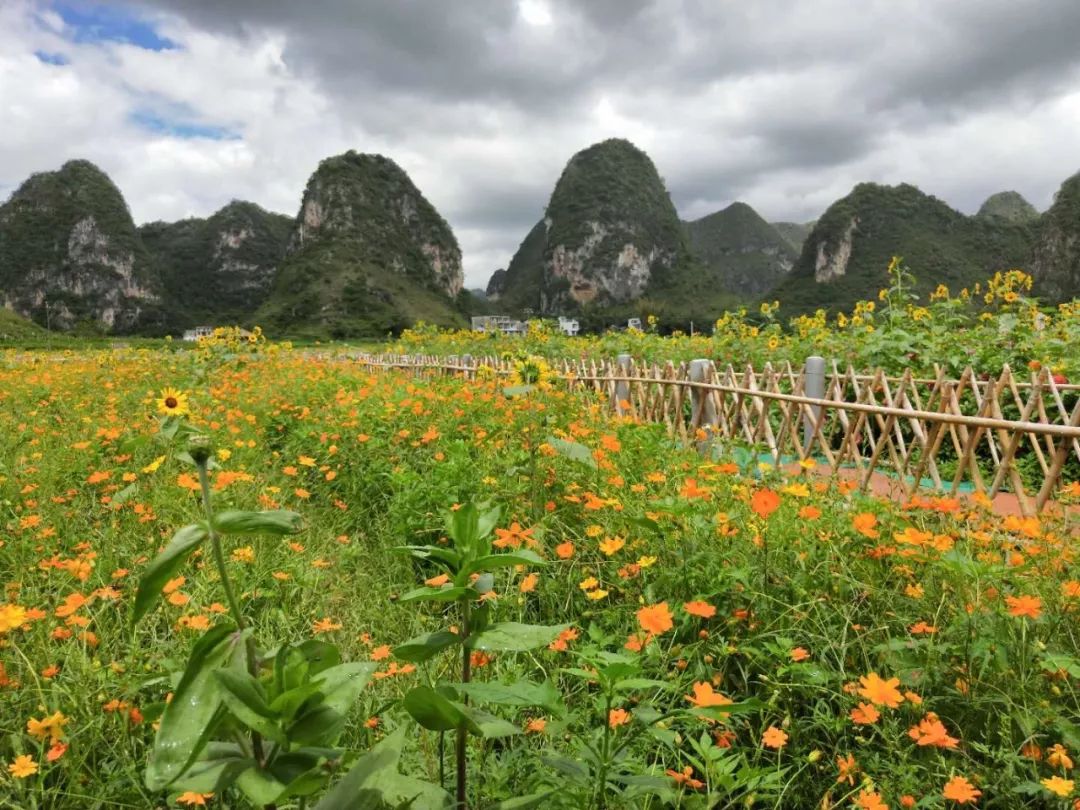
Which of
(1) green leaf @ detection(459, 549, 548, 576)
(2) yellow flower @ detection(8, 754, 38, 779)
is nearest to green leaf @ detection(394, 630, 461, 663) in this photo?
Answer: (1) green leaf @ detection(459, 549, 548, 576)

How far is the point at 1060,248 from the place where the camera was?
31406 mm

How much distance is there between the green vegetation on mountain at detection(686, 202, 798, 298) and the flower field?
376ft

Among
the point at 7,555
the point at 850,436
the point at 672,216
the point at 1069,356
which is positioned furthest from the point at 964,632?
the point at 672,216

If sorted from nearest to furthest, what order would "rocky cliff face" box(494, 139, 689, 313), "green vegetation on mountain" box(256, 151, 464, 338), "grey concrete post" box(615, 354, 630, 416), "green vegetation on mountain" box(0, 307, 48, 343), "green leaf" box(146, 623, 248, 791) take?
"green leaf" box(146, 623, 248, 791)
"grey concrete post" box(615, 354, 630, 416)
"green vegetation on mountain" box(0, 307, 48, 343)
"green vegetation on mountain" box(256, 151, 464, 338)
"rocky cliff face" box(494, 139, 689, 313)

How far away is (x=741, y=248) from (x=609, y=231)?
39881 millimetres

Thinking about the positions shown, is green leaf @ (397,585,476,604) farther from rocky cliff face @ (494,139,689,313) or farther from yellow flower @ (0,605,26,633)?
rocky cliff face @ (494,139,689,313)

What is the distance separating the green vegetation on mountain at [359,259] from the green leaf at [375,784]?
6591 centimetres

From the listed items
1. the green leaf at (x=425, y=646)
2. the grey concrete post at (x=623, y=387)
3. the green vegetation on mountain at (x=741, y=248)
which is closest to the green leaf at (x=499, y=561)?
the green leaf at (x=425, y=646)

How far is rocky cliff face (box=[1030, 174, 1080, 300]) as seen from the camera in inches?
1199

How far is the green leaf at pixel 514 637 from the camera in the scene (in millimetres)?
989

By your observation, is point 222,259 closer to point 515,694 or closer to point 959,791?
point 515,694

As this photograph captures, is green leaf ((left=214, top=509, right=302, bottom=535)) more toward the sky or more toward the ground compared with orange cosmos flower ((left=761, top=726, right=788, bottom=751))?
more toward the sky

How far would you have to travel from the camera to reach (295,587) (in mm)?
2416

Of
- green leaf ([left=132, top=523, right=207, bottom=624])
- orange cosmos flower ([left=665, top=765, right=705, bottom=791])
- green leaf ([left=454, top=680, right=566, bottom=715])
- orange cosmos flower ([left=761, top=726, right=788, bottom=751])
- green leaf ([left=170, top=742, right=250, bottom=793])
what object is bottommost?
orange cosmos flower ([left=665, top=765, right=705, bottom=791])
